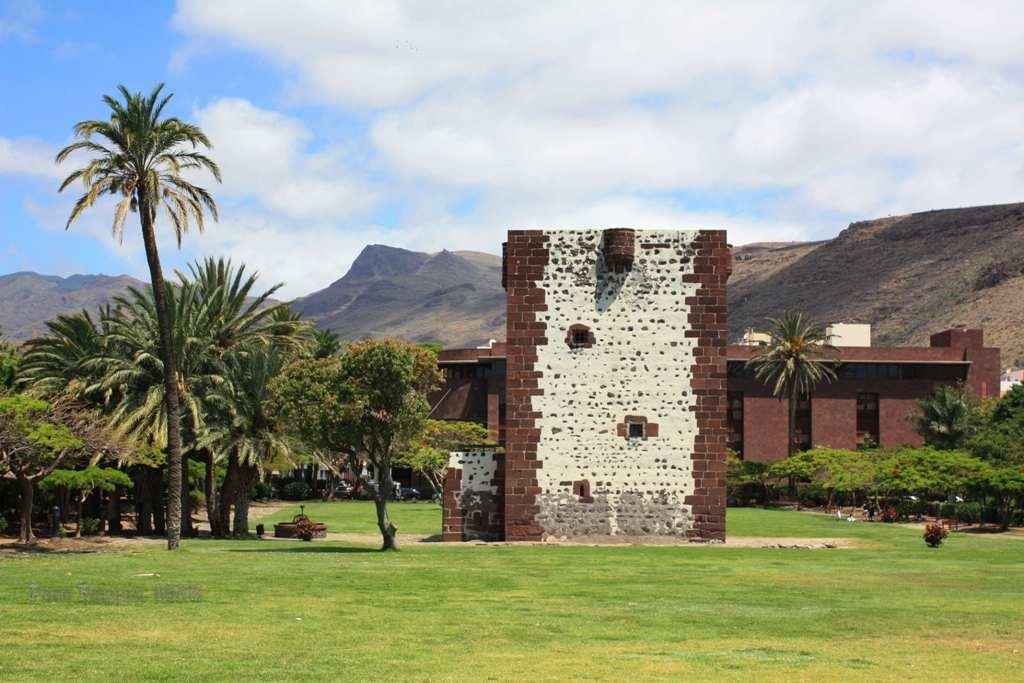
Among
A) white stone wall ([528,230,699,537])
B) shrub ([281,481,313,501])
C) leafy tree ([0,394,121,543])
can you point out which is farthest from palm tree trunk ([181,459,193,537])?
shrub ([281,481,313,501])

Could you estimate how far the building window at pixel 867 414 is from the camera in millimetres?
98125

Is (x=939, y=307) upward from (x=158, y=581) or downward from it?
upward

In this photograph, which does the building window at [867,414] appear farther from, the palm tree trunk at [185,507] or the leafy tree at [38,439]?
the leafy tree at [38,439]

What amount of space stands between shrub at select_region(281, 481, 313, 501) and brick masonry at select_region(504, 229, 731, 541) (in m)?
55.6

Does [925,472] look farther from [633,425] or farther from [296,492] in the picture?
[296,492]

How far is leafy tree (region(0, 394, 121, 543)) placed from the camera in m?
33.0

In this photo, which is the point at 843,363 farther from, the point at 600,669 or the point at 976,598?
the point at 600,669

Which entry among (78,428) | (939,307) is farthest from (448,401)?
(939,307)

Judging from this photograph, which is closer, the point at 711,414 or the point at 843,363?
the point at 711,414

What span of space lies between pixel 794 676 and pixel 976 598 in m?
9.55

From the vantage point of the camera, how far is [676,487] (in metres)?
36.4

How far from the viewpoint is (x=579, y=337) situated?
36.8 meters

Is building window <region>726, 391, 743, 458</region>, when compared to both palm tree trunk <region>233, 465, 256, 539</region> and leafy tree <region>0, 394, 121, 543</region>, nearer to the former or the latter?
palm tree trunk <region>233, 465, 256, 539</region>

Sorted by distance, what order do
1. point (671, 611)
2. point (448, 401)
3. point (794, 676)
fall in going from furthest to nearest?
point (448, 401)
point (671, 611)
point (794, 676)
